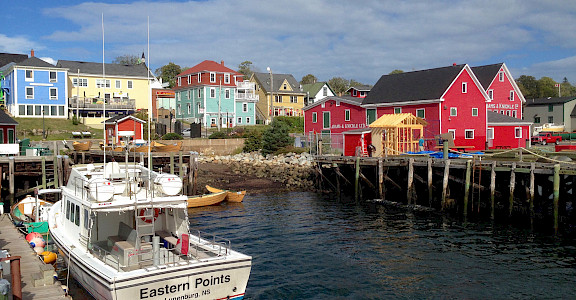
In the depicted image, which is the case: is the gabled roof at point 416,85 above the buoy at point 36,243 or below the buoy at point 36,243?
above

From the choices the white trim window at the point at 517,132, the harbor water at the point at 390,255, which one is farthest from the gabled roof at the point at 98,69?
the white trim window at the point at 517,132

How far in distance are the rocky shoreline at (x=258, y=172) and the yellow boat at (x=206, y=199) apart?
5785mm

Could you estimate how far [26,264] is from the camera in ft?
47.9

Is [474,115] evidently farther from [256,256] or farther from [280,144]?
[256,256]

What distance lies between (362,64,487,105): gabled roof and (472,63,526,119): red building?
12.5 meters

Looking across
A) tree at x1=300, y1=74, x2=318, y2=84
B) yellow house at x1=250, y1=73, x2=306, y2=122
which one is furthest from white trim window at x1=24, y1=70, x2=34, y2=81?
tree at x1=300, y1=74, x2=318, y2=84

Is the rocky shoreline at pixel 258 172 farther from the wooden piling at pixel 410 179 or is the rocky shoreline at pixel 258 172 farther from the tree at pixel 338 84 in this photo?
the tree at pixel 338 84

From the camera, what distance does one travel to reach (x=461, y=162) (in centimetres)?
2730

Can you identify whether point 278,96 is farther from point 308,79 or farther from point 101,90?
point 308,79

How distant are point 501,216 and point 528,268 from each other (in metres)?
8.83

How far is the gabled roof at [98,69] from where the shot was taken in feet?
Answer: 222

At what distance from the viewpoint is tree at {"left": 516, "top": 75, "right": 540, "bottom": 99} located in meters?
108

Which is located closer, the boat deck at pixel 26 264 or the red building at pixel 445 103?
the boat deck at pixel 26 264

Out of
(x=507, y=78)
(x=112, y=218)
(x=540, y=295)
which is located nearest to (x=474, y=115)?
(x=507, y=78)
